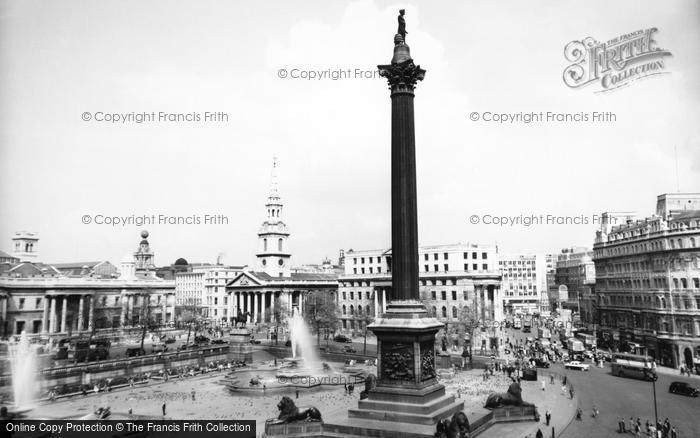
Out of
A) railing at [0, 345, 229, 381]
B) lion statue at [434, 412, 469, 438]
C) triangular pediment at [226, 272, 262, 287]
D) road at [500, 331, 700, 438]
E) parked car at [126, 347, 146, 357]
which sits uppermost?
triangular pediment at [226, 272, 262, 287]

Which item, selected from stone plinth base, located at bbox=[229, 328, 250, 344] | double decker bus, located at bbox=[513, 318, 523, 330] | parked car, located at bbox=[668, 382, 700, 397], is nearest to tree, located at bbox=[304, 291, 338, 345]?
stone plinth base, located at bbox=[229, 328, 250, 344]

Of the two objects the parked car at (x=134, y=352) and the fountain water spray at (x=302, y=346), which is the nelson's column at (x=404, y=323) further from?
the parked car at (x=134, y=352)

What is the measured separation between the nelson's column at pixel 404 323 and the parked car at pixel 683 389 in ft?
80.1

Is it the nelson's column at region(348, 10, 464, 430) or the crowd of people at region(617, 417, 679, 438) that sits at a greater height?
the nelson's column at region(348, 10, 464, 430)

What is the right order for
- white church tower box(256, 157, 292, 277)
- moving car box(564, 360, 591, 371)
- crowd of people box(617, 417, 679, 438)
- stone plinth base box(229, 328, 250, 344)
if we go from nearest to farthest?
crowd of people box(617, 417, 679, 438) → moving car box(564, 360, 591, 371) → stone plinth base box(229, 328, 250, 344) → white church tower box(256, 157, 292, 277)

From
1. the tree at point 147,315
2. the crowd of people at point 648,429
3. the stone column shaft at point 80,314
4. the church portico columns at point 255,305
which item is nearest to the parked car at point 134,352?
the tree at point 147,315

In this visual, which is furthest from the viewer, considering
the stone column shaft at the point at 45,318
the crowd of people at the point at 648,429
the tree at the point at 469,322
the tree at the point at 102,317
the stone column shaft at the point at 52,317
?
the tree at the point at 102,317

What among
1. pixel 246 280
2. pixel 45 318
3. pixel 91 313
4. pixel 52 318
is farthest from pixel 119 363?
pixel 246 280

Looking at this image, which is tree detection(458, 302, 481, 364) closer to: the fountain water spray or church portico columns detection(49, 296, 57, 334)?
the fountain water spray

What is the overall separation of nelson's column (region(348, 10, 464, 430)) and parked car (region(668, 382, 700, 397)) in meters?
24.4

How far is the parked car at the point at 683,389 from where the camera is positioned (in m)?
36.9

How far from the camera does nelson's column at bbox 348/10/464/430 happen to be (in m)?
21.2

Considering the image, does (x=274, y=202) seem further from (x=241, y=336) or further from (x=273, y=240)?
(x=241, y=336)

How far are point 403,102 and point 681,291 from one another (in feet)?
136
